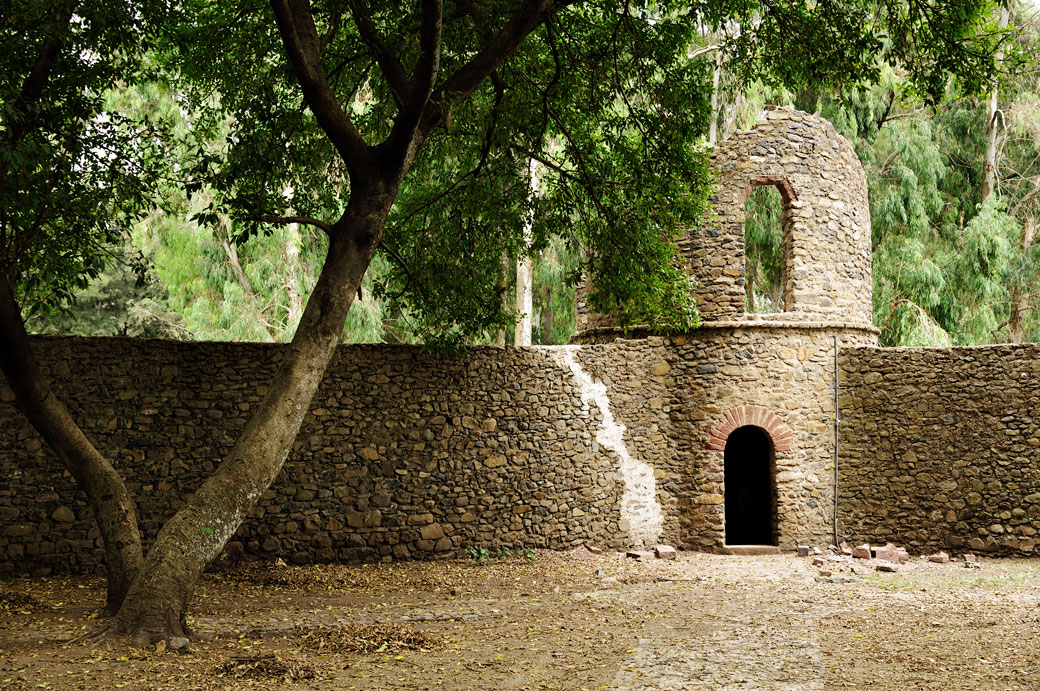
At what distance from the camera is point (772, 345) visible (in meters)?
12.6

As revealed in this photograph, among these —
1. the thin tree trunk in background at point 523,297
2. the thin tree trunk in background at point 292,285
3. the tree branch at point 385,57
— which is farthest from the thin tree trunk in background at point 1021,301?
the tree branch at point 385,57

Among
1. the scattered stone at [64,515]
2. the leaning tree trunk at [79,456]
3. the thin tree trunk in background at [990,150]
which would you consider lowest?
the scattered stone at [64,515]

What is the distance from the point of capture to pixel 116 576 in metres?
6.86

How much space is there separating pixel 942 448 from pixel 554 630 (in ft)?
24.3

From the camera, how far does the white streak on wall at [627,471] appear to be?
39.8 ft

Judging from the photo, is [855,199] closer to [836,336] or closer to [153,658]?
[836,336]

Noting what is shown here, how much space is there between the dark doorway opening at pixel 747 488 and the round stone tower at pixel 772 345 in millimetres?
1485

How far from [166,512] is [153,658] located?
12.7 ft

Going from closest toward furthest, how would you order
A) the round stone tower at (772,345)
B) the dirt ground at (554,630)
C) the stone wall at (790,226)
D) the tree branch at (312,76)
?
the dirt ground at (554,630), the tree branch at (312,76), the round stone tower at (772,345), the stone wall at (790,226)

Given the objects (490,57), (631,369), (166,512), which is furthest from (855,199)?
(166,512)

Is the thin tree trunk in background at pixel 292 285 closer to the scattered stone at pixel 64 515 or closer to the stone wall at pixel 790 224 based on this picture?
the stone wall at pixel 790 224

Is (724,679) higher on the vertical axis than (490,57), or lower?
lower

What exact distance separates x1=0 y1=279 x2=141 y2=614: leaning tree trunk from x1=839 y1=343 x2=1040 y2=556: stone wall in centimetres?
981

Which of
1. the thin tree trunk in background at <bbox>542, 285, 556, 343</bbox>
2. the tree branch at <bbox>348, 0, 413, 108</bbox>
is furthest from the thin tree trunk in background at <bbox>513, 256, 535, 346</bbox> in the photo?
the tree branch at <bbox>348, 0, 413, 108</bbox>
